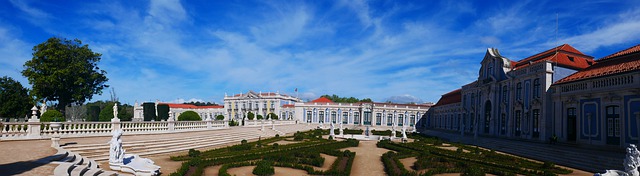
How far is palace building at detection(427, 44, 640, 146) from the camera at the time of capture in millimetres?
21891

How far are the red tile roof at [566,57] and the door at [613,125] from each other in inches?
299

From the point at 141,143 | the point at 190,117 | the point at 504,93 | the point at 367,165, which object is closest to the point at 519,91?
the point at 504,93

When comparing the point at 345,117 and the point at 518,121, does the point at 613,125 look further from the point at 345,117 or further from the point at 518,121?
the point at 345,117

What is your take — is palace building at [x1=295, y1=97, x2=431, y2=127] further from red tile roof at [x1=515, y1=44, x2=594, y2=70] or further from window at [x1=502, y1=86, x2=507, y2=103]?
red tile roof at [x1=515, y1=44, x2=594, y2=70]

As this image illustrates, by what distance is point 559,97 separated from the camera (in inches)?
1075

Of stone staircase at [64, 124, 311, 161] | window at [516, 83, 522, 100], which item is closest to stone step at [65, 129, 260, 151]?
stone staircase at [64, 124, 311, 161]

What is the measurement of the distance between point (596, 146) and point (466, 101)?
2349cm

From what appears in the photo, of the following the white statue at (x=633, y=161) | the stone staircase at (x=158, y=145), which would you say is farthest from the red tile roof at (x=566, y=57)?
the stone staircase at (x=158, y=145)

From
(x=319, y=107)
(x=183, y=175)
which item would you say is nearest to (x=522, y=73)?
(x=183, y=175)

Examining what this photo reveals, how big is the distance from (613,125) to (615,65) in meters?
4.01

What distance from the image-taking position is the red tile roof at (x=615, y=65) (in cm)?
2198

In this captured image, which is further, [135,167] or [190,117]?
[190,117]

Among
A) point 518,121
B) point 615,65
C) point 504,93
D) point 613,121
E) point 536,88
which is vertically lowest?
point 518,121

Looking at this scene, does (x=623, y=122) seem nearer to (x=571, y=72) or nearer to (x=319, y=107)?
(x=571, y=72)
